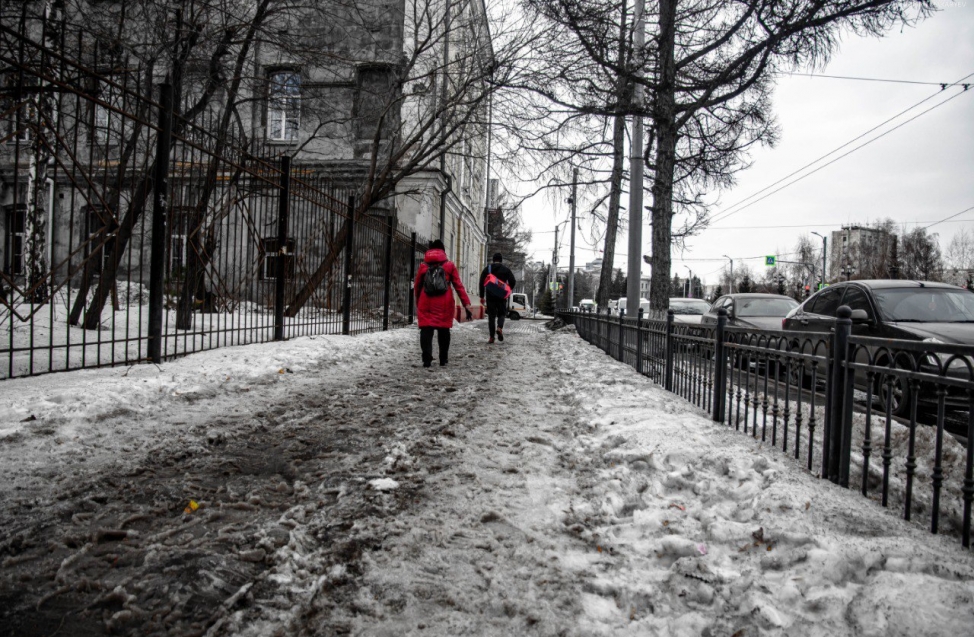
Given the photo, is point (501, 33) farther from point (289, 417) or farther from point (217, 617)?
point (217, 617)

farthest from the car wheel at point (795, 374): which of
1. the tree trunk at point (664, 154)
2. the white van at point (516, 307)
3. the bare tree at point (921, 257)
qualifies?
the bare tree at point (921, 257)

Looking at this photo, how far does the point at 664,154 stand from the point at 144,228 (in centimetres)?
886

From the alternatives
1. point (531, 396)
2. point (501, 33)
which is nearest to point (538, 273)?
point (501, 33)

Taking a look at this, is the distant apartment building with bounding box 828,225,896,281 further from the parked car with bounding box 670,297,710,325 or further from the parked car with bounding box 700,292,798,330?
the parked car with bounding box 700,292,798,330

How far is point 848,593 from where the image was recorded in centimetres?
204

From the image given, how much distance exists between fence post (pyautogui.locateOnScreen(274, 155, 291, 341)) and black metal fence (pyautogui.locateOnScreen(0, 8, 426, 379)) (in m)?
0.03

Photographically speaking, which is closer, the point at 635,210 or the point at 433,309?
the point at 433,309

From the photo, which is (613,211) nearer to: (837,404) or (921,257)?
(837,404)

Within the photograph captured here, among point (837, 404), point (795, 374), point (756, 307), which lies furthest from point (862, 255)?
point (837, 404)

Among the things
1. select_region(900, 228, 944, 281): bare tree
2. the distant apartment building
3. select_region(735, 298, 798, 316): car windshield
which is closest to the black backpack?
select_region(735, 298, 798, 316): car windshield

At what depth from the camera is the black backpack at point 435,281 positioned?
819cm

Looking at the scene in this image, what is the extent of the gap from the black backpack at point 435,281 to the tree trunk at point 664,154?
5.12m

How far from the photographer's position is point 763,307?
12477 mm

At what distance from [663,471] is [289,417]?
3.00m
